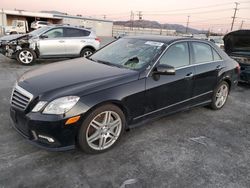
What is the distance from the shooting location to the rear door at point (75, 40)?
9047 mm

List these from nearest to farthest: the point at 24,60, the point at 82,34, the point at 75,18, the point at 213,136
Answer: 1. the point at 213,136
2. the point at 24,60
3. the point at 82,34
4. the point at 75,18

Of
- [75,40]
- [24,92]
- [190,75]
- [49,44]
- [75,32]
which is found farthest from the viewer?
[75,32]

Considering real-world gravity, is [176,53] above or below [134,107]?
above

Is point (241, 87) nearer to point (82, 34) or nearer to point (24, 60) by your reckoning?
point (82, 34)

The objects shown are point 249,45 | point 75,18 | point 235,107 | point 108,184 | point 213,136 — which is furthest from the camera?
point 75,18

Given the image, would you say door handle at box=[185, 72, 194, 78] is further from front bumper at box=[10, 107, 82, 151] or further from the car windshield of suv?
front bumper at box=[10, 107, 82, 151]

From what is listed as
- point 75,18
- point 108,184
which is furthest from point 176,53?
point 75,18

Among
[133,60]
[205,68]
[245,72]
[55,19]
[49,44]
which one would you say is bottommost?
[245,72]

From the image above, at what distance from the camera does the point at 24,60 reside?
27.3 feet

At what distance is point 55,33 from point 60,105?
23.5ft

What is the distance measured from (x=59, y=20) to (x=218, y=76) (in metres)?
44.1

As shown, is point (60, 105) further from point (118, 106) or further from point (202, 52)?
point (202, 52)

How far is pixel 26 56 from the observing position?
8.33 metres

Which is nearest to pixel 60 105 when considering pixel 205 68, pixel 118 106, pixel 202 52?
pixel 118 106
